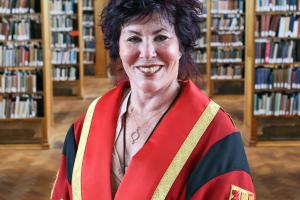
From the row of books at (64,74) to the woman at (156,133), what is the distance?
8.83 meters

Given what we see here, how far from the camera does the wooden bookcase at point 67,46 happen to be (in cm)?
1044

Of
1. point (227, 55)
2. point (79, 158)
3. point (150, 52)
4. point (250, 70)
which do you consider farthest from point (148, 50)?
point (227, 55)

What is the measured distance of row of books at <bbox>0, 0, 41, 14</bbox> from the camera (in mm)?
6652

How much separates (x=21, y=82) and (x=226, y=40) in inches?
182

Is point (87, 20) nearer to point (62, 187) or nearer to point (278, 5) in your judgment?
point (278, 5)

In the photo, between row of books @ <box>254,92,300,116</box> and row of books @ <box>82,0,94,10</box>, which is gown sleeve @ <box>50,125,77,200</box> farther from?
row of books @ <box>82,0,94,10</box>

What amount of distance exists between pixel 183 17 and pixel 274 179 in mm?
4053

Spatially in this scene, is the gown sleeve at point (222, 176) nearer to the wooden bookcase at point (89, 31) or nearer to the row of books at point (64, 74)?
the row of books at point (64, 74)

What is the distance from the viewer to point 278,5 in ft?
22.0

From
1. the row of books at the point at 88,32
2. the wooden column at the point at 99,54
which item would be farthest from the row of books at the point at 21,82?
the row of books at the point at 88,32

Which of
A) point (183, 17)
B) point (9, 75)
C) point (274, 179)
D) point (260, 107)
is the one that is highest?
point (183, 17)

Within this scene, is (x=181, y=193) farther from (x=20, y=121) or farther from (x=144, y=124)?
(x=20, y=121)

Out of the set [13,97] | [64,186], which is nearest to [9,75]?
[13,97]

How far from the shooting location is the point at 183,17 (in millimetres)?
1610
